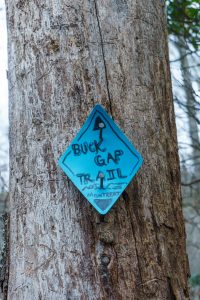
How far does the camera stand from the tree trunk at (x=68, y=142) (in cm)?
143

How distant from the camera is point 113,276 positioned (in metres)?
1.41

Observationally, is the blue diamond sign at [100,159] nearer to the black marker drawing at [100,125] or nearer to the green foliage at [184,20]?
the black marker drawing at [100,125]

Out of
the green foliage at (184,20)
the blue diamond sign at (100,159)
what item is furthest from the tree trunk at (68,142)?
the green foliage at (184,20)

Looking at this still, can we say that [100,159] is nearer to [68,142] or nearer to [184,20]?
[68,142]

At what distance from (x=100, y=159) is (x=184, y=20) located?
11.9 ft

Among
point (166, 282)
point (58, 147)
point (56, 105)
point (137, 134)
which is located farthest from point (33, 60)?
point (166, 282)

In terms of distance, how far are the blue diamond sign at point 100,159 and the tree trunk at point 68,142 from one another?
0.03 m

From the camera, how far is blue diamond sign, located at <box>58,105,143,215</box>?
57.6 inches

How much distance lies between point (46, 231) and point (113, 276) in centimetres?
24

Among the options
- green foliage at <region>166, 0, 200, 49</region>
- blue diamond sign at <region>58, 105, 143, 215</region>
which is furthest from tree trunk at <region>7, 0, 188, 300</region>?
green foliage at <region>166, 0, 200, 49</region>

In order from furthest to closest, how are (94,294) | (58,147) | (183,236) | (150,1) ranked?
(150,1) < (183,236) < (58,147) < (94,294)

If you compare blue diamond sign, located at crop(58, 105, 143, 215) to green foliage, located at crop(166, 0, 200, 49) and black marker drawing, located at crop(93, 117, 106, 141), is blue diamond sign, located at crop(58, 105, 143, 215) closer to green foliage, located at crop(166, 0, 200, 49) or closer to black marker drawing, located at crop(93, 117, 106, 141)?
black marker drawing, located at crop(93, 117, 106, 141)

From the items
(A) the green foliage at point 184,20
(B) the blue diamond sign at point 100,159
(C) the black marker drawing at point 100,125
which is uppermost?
(A) the green foliage at point 184,20

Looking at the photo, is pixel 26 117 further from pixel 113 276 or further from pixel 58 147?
pixel 113 276
